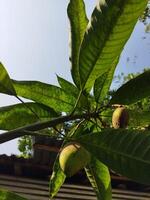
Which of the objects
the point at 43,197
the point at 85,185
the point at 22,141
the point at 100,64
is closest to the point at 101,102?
the point at 100,64

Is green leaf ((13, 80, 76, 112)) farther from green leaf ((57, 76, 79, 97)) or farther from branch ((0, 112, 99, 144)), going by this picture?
branch ((0, 112, 99, 144))

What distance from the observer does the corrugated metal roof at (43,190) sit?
4574 mm

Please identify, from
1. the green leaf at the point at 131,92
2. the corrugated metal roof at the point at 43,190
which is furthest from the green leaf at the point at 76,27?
the corrugated metal roof at the point at 43,190

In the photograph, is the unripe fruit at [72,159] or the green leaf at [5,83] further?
the green leaf at [5,83]

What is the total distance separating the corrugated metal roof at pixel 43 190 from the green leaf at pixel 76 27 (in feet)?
9.35

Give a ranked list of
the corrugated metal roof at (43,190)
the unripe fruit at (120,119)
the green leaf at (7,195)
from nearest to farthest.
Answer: the unripe fruit at (120,119)
the green leaf at (7,195)
the corrugated metal roof at (43,190)

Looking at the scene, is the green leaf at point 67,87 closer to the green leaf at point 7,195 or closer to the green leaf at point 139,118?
the green leaf at point 139,118

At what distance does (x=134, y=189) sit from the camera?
536 centimetres

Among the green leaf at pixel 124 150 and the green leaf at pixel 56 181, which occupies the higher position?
the green leaf at pixel 124 150

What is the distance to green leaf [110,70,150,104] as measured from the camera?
1.71 metres

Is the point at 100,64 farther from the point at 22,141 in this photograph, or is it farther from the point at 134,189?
the point at 22,141

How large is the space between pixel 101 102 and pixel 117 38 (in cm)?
40

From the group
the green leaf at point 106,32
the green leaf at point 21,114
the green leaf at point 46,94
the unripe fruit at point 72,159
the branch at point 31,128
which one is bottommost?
the unripe fruit at point 72,159

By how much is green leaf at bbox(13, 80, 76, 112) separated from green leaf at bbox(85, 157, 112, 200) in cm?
20
